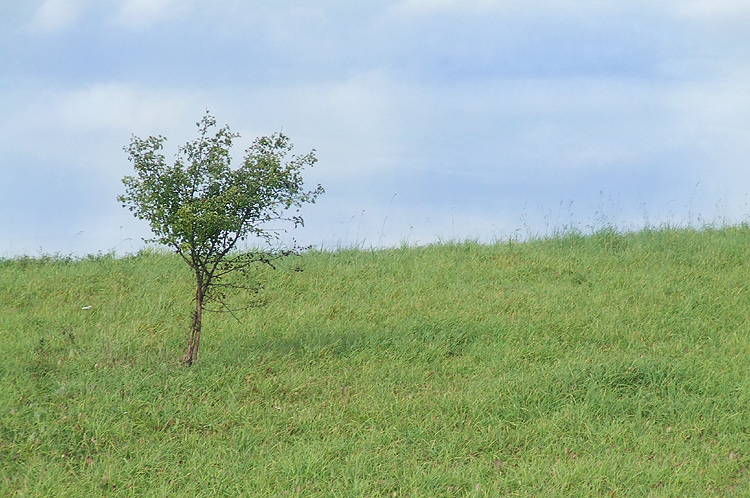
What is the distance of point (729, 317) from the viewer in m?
11.0

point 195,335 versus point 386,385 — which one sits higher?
point 195,335

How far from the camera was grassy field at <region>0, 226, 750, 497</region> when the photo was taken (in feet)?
22.6

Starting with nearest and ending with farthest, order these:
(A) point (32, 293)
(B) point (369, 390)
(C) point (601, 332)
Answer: (B) point (369, 390), (C) point (601, 332), (A) point (32, 293)

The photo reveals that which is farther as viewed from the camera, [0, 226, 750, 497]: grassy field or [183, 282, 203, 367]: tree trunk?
[183, 282, 203, 367]: tree trunk

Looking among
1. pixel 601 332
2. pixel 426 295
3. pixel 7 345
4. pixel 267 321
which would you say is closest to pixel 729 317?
pixel 601 332

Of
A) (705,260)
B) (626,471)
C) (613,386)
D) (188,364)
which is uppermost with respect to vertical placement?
(705,260)

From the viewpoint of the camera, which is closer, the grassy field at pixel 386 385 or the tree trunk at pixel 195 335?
the grassy field at pixel 386 385

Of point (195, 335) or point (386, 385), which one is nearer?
point (386, 385)

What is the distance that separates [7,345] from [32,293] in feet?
9.49

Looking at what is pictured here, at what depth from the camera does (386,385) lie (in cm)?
853

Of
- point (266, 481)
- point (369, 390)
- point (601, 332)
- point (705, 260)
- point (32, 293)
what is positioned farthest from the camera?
point (705, 260)

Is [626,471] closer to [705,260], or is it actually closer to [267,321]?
[267,321]

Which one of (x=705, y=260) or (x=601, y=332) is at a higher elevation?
(x=705, y=260)

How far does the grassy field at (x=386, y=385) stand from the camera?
6.89m
